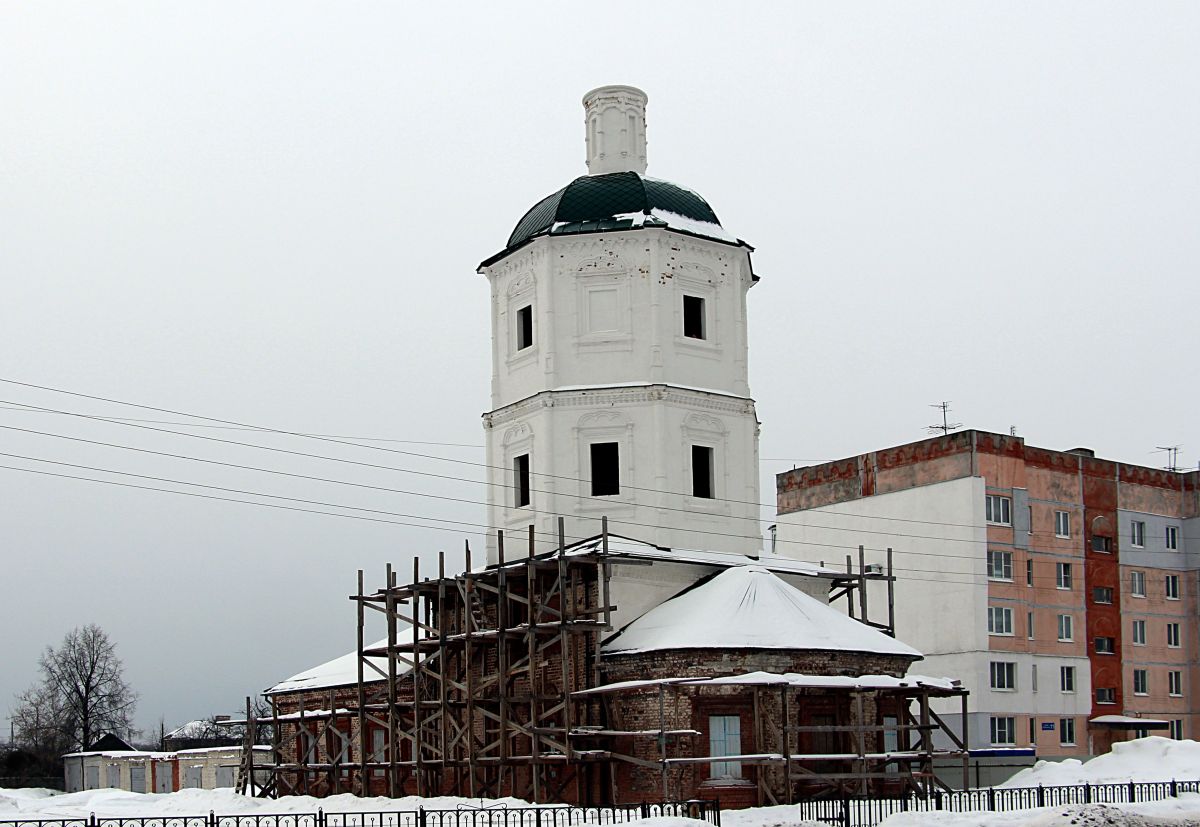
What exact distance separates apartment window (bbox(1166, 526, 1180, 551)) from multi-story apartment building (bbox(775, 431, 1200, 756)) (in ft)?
0.17

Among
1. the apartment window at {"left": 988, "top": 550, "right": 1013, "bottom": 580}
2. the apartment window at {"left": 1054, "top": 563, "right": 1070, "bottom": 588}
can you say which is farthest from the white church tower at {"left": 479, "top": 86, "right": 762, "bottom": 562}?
the apartment window at {"left": 1054, "top": 563, "right": 1070, "bottom": 588}

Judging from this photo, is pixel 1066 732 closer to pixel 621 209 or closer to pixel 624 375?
pixel 624 375

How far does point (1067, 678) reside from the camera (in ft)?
167

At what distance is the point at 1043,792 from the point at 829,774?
3.68 meters

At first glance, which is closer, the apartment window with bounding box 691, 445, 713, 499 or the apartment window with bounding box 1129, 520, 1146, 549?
the apartment window with bounding box 691, 445, 713, 499

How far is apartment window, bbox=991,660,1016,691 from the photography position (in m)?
48.0

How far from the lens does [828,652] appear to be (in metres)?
28.3

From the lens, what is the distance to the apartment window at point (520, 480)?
3372cm

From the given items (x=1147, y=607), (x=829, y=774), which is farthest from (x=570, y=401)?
(x=1147, y=607)

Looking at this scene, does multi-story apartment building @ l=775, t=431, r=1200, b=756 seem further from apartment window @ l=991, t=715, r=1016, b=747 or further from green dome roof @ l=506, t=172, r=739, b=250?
green dome roof @ l=506, t=172, r=739, b=250

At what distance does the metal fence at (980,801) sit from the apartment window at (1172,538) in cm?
2691

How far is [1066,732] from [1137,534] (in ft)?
27.2

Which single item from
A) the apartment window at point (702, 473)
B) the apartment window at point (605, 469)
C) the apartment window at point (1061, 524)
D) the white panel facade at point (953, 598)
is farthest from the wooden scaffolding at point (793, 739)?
the apartment window at point (1061, 524)

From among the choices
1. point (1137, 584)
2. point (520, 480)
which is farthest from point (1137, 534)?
point (520, 480)
